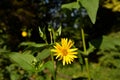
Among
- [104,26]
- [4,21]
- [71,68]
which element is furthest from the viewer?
[104,26]

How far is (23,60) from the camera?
65.4 inches

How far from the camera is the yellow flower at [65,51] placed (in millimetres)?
1552

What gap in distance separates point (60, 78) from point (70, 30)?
9.99ft

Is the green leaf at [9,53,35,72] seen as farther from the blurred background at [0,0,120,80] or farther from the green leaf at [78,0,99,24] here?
the blurred background at [0,0,120,80]

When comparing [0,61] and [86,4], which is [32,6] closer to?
[0,61]

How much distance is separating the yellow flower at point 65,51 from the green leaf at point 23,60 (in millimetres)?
149

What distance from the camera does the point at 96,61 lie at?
9328mm

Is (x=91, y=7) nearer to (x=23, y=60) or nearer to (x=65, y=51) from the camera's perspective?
(x=65, y=51)

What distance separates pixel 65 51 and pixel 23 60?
19 centimetres

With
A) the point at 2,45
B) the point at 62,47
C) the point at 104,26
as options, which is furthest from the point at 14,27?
the point at 62,47

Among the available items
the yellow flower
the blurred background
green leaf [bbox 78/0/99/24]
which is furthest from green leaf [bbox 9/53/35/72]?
the blurred background

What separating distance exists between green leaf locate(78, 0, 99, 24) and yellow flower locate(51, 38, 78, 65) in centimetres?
20

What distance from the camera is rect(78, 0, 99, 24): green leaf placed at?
1.41 metres

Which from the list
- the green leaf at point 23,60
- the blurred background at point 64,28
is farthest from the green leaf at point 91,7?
the blurred background at point 64,28
